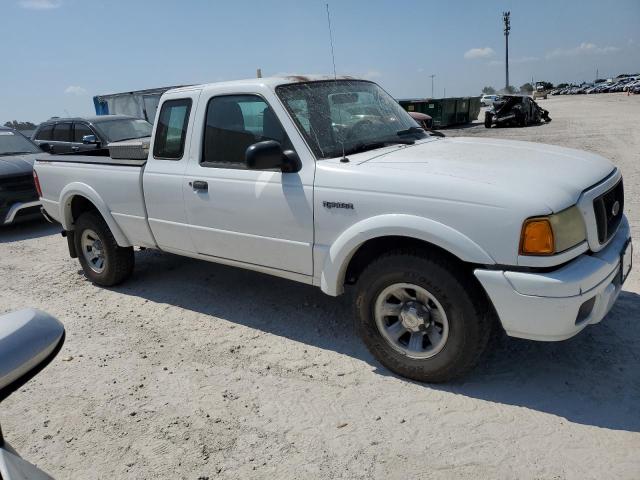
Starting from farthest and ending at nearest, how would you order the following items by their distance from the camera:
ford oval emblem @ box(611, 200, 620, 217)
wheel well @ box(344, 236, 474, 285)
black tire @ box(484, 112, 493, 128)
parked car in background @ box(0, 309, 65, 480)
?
1. black tire @ box(484, 112, 493, 128)
2. ford oval emblem @ box(611, 200, 620, 217)
3. wheel well @ box(344, 236, 474, 285)
4. parked car in background @ box(0, 309, 65, 480)

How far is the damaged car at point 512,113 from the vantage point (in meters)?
24.9

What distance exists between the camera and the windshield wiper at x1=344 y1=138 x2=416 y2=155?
3.82 metres

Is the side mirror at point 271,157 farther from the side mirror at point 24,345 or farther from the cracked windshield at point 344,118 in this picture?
the side mirror at point 24,345

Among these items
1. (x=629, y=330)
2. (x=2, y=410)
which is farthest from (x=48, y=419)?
(x=629, y=330)

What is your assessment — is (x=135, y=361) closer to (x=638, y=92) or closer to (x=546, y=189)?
(x=546, y=189)

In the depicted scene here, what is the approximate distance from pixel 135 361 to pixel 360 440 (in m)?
1.99

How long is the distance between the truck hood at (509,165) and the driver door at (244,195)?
1.95 ft

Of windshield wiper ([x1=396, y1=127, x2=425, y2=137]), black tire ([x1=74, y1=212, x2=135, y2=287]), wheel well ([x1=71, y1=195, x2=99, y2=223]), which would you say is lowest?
black tire ([x1=74, y1=212, x2=135, y2=287])

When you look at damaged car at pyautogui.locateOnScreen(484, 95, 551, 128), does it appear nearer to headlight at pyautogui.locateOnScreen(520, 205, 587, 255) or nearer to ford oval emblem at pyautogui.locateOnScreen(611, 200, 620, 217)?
ford oval emblem at pyautogui.locateOnScreen(611, 200, 620, 217)

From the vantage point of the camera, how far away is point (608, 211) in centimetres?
330

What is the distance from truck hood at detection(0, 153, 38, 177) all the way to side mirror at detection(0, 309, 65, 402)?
8408 mm

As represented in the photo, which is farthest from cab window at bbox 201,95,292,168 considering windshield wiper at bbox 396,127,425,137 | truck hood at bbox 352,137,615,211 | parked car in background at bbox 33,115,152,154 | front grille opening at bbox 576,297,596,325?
parked car in background at bbox 33,115,152,154

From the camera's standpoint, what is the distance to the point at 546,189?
2893 millimetres

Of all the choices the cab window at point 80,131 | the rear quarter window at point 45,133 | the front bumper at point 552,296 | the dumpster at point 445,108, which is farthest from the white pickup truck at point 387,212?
the dumpster at point 445,108
